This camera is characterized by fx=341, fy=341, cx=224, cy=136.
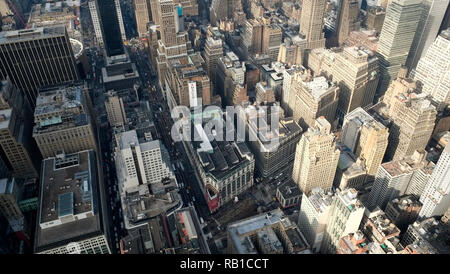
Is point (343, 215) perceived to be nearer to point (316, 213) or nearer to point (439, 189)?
point (316, 213)

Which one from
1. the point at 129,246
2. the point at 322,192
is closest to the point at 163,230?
the point at 129,246

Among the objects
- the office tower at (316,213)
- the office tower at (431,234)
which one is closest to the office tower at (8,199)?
the office tower at (316,213)

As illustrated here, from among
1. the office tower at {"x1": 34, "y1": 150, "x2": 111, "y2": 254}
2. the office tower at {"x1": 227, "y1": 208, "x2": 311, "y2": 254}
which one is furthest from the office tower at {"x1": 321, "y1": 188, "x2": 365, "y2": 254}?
the office tower at {"x1": 34, "y1": 150, "x2": 111, "y2": 254}

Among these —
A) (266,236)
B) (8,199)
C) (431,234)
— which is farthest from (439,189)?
(8,199)

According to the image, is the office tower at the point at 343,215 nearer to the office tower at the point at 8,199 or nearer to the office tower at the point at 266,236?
the office tower at the point at 266,236
